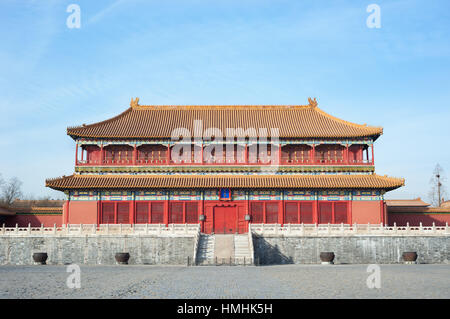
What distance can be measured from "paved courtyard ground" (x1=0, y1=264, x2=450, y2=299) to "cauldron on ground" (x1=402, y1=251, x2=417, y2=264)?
6.54 metres

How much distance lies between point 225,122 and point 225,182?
743 centimetres

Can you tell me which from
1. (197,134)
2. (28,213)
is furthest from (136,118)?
(28,213)

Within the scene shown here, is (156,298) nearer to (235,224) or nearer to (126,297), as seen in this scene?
(126,297)

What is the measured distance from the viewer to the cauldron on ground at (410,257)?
35969 millimetres

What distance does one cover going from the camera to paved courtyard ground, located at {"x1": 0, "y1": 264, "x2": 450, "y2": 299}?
64.1 ft

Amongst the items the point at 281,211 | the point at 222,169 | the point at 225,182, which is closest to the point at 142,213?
the point at 225,182

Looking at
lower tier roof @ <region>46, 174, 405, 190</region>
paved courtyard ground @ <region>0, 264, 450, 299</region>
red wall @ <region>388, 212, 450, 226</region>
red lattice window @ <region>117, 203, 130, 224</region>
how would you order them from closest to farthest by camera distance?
1. paved courtyard ground @ <region>0, 264, 450, 299</region>
2. lower tier roof @ <region>46, 174, 405, 190</region>
3. red lattice window @ <region>117, 203, 130, 224</region>
4. red wall @ <region>388, 212, 450, 226</region>

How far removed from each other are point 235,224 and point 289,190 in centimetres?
558

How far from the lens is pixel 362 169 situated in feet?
148

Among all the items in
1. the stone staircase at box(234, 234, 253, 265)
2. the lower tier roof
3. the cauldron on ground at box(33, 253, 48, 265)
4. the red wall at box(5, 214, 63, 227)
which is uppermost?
the lower tier roof

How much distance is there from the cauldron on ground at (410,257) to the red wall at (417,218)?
1007 centimetres

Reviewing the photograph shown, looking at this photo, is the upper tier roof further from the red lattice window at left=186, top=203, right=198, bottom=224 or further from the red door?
the red door

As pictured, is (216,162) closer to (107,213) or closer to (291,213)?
(291,213)

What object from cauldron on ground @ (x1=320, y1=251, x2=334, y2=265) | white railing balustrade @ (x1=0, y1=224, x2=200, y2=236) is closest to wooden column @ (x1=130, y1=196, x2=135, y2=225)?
white railing balustrade @ (x1=0, y1=224, x2=200, y2=236)
